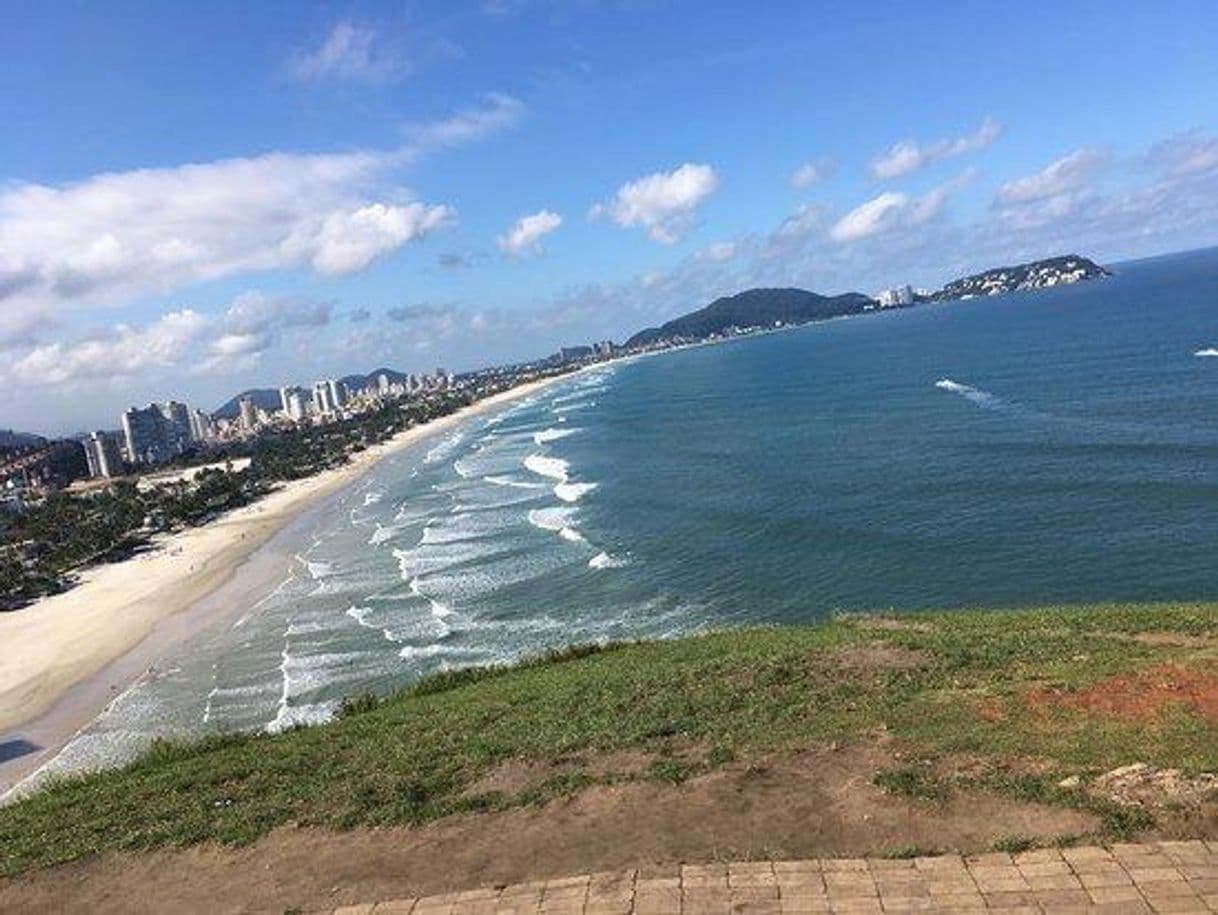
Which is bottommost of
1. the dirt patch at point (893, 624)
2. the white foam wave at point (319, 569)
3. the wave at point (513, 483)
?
the white foam wave at point (319, 569)

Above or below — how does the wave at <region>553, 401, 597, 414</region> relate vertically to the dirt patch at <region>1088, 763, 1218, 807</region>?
below

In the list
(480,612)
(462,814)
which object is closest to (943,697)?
(462,814)

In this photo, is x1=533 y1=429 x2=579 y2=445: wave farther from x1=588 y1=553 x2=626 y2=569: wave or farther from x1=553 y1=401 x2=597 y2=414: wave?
x1=588 y1=553 x2=626 y2=569: wave

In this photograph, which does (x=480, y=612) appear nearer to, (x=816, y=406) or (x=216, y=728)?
(x=216, y=728)

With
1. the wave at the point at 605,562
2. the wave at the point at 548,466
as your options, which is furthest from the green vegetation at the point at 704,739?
the wave at the point at 548,466

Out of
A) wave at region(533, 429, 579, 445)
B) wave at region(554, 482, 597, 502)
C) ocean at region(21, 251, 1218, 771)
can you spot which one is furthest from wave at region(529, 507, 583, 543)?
wave at region(533, 429, 579, 445)

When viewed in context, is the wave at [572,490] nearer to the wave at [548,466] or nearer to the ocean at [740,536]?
the ocean at [740,536]
